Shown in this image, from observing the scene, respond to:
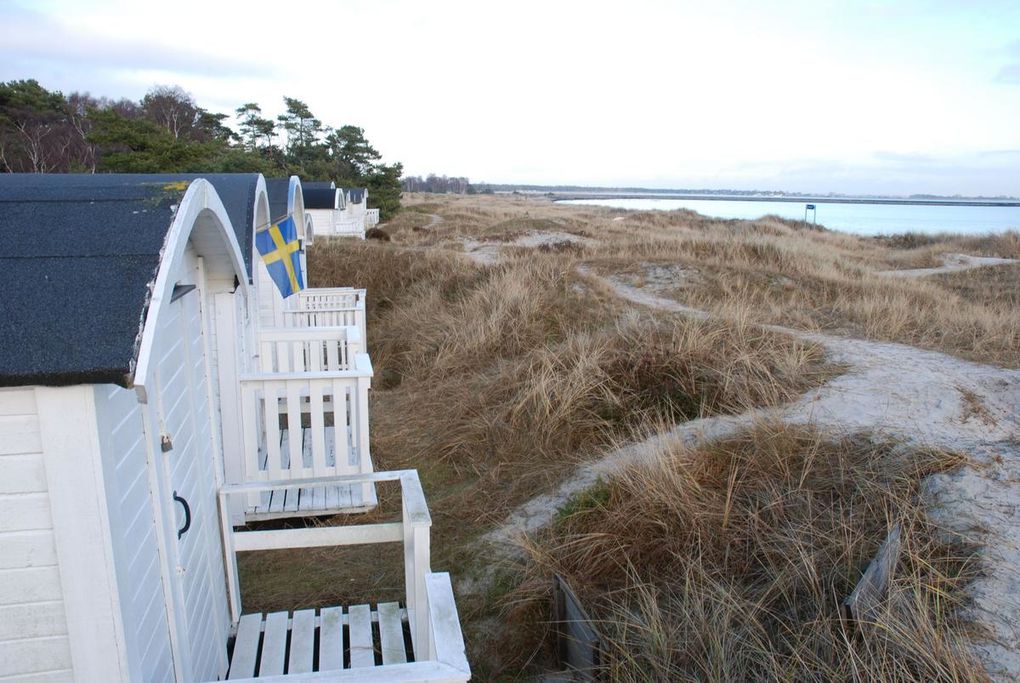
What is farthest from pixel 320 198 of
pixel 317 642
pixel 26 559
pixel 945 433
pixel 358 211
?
pixel 26 559

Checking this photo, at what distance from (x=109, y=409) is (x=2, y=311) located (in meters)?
0.47

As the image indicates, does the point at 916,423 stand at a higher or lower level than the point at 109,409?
lower

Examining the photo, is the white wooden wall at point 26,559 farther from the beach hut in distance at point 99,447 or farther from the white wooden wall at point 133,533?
the white wooden wall at point 133,533

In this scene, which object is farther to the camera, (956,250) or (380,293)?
(956,250)

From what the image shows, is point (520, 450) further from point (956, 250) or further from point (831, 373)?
point (956, 250)

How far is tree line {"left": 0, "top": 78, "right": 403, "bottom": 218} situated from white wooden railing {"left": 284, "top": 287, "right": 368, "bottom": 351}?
10364 mm

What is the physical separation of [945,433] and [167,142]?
2969 centimetres

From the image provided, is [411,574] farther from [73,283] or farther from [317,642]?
[73,283]

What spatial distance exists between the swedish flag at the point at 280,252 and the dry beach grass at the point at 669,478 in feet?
6.79

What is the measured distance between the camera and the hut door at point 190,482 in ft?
10.2

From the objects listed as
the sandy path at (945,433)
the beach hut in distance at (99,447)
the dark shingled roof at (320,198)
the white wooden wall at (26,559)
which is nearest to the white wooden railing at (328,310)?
the sandy path at (945,433)

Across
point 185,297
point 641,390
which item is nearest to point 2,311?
point 185,297

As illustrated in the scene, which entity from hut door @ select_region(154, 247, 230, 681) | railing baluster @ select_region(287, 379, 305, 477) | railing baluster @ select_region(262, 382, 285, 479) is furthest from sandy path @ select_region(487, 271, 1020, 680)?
hut door @ select_region(154, 247, 230, 681)

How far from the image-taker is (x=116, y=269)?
2.04m
